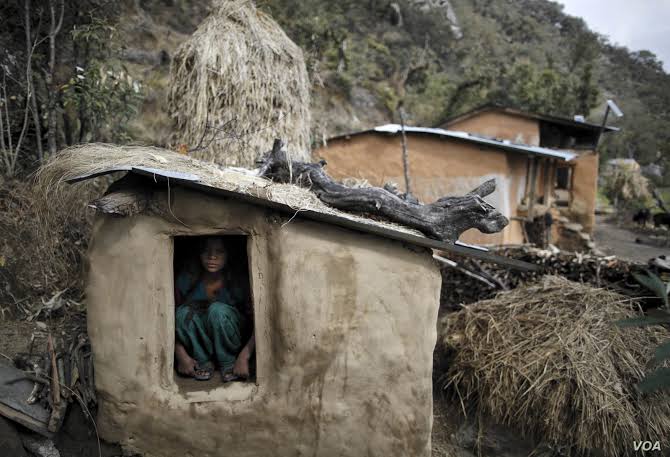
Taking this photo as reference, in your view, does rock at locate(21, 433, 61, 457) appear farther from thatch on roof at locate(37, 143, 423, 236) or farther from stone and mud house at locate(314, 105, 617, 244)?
stone and mud house at locate(314, 105, 617, 244)

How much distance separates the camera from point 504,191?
375 inches

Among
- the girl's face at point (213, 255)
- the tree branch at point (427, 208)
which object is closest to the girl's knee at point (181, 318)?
the girl's face at point (213, 255)

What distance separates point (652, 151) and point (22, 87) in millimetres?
32209

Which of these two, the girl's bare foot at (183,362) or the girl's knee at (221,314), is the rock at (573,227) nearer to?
the girl's knee at (221,314)

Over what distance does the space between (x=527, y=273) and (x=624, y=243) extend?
10.5 meters

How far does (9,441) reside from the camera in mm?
3359

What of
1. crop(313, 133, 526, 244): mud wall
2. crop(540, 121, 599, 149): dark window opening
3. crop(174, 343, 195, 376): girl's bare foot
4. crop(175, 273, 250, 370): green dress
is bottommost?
crop(174, 343, 195, 376): girl's bare foot

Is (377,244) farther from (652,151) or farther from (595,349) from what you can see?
(652,151)

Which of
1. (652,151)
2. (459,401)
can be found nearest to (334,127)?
(459,401)

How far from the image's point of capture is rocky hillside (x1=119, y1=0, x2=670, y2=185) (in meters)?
14.0

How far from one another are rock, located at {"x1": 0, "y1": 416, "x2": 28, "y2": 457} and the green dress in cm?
131

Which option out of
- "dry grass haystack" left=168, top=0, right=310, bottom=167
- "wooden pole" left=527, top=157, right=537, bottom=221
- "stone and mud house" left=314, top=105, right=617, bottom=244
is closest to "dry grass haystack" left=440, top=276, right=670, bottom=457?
"dry grass haystack" left=168, top=0, right=310, bottom=167

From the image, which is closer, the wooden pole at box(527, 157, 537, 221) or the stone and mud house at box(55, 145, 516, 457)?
the stone and mud house at box(55, 145, 516, 457)

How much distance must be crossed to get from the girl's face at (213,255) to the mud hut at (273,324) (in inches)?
16.8
